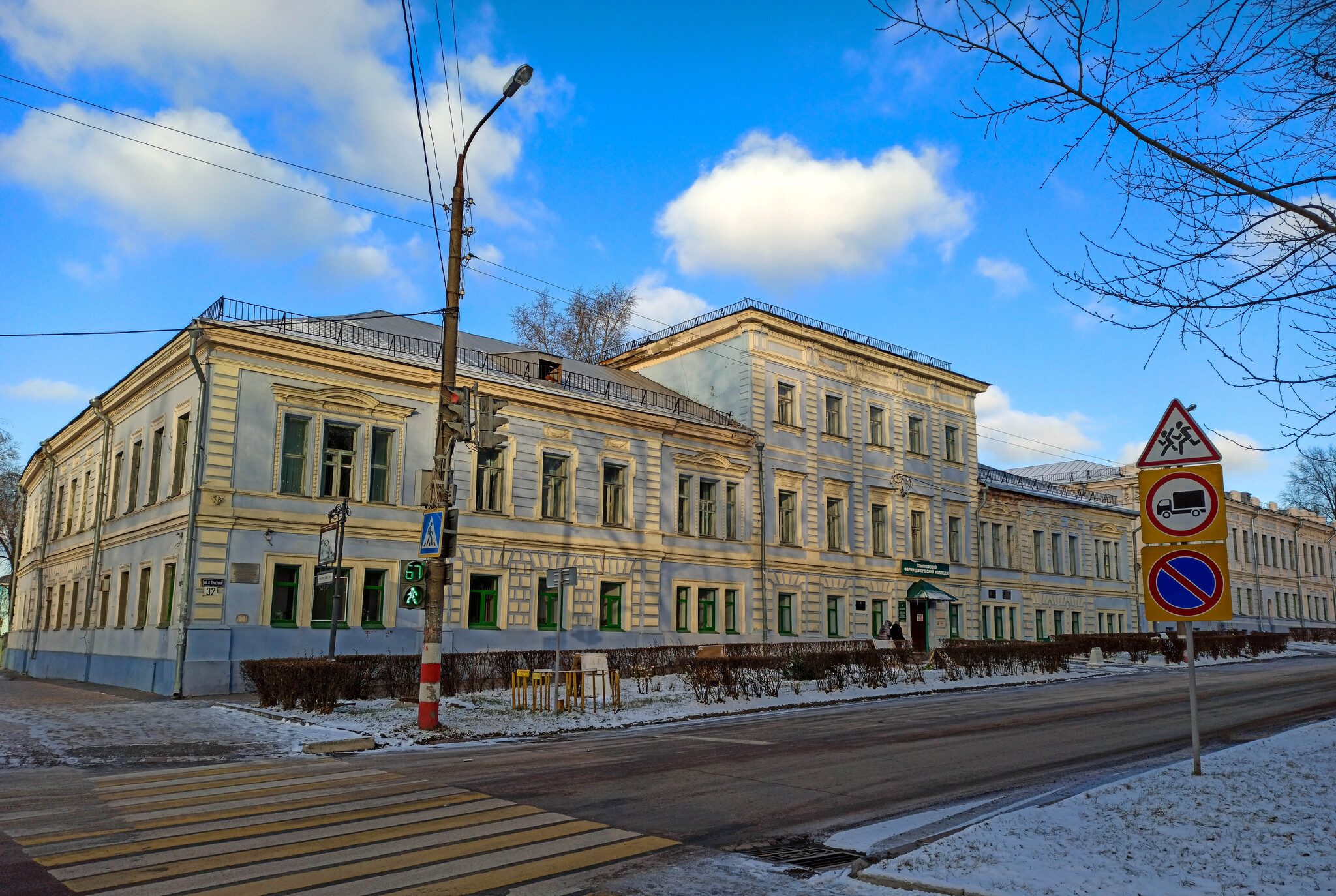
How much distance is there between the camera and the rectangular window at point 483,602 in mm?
28297

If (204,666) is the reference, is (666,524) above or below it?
above

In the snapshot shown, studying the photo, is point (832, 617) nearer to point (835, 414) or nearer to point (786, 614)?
point (786, 614)

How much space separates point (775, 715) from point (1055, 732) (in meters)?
5.58

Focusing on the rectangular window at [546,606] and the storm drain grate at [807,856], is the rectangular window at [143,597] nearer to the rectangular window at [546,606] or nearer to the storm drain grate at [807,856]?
the rectangular window at [546,606]

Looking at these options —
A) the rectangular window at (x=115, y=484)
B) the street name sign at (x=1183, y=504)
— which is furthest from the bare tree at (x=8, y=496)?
the street name sign at (x=1183, y=504)

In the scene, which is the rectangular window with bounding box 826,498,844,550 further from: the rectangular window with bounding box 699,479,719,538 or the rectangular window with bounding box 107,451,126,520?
the rectangular window with bounding box 107,451,126,520

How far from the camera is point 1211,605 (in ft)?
27.2

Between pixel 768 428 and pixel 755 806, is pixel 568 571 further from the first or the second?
pixel 768 428

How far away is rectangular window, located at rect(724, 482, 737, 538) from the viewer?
3631cm

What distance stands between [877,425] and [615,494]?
15273mm

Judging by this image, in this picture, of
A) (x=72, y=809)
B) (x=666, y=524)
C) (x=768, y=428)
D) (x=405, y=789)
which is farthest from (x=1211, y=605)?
(x=768, y=428)

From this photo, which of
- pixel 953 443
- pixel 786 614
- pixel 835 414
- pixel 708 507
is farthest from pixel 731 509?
pixel 953 443

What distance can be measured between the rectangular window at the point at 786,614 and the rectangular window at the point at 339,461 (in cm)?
1826

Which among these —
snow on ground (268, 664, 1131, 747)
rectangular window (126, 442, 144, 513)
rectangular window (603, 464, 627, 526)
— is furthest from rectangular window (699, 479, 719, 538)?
rectangular window (126, 442, 144, 513)
